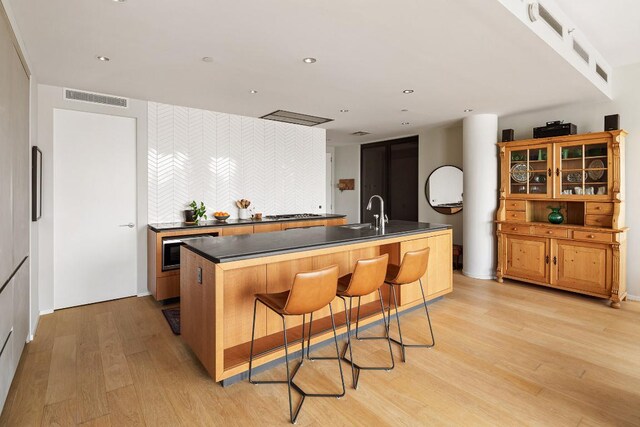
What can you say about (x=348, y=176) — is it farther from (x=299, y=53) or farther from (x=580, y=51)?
(x=299, y=53)

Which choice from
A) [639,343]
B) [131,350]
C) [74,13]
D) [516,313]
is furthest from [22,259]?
[639,343]

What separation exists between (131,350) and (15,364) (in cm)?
74

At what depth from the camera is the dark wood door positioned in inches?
281

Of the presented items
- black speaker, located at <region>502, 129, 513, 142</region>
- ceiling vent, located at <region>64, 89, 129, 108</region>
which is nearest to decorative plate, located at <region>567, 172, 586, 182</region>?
black speaker, located at <region>502, 129, 513, 142</region>

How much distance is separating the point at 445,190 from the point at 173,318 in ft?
16.5

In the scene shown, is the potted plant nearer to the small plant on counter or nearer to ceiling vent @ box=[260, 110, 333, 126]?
the small plant on counter

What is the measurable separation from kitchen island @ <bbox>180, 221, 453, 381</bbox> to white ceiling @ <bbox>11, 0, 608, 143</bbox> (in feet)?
5.24

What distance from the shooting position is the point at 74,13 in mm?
2324

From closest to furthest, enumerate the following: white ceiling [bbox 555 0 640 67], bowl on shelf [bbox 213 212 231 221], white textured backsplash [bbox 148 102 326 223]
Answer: white ceiling [bbox 555 0 640 67] < white textured backsplash [bbox 148 102 326 223] < bowl on shelf [bbox 213 212 231 221]

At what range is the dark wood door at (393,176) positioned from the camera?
7.12 metres

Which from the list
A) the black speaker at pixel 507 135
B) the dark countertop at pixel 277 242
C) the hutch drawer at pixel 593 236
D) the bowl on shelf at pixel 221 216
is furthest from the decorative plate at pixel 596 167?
the bowl on shelf at pixel 221 216

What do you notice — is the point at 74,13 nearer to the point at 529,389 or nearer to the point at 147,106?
the point at 147,106

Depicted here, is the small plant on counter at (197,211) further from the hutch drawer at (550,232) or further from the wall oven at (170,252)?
the hutch drawer at (550,232)

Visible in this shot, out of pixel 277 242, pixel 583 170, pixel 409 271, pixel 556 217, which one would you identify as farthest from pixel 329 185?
pixel 277 242
